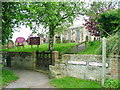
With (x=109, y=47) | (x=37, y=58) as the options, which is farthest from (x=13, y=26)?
(x=109, y=47)

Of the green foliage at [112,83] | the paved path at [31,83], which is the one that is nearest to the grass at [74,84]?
the green foliage at [112,83]

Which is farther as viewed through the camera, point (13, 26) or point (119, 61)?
point (13, 26)

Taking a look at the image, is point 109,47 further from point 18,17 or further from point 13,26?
point 13,26

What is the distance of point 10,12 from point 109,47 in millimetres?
6871

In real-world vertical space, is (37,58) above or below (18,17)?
below

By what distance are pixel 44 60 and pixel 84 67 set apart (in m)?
4.10

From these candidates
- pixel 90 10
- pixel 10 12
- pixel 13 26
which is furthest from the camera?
pixel 90 10

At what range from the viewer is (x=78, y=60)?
7.23m

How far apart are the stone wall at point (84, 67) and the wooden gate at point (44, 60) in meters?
1.68

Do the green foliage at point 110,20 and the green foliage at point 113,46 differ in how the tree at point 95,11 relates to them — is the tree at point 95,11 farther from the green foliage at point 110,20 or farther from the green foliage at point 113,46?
the green foliage at point 113,46

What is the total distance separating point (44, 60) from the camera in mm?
10070

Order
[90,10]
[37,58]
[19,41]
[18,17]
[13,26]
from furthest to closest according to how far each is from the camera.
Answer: [19,41] < [90,10] < [37,58] < [13,26] < [18,17]

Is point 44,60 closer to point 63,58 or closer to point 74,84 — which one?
point 63,58

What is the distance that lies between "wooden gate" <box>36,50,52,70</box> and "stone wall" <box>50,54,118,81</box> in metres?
1.68
